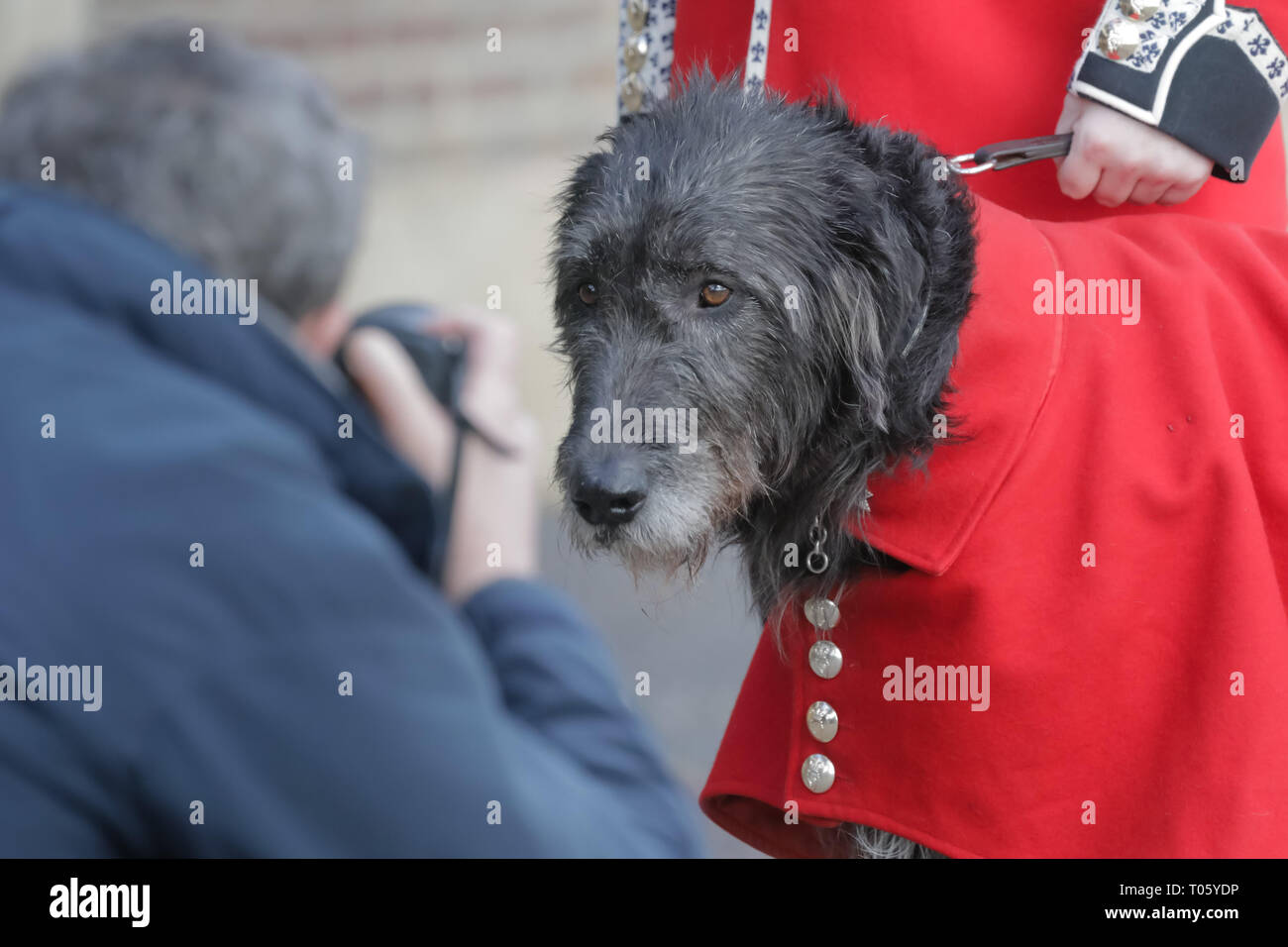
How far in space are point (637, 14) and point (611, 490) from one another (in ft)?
3.73

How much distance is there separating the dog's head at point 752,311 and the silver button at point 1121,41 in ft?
1.05

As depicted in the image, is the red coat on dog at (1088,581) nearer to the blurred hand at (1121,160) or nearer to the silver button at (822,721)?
the silver button at (822,721)

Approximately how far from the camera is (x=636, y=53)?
2680 millimetres

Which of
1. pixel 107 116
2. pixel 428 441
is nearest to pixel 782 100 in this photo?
pixel 428 441


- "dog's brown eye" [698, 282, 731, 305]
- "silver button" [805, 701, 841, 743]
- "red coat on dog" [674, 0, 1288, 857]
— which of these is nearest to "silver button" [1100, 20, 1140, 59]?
"red coat on dog" [674, 0, 1288, 857]

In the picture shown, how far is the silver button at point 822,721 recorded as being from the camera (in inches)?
84.7

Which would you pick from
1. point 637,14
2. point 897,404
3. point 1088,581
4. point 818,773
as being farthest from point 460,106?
point 1088,581

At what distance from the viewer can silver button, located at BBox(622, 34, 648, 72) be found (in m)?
2.68

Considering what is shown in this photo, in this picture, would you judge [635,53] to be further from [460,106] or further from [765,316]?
[460,106]

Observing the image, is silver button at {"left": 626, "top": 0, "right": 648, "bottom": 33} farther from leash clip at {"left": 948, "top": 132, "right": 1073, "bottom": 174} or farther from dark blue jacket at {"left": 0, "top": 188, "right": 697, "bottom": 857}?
dark blue jacket at {"left": 0, "top": 188, "right": 697, "bottom": 857}

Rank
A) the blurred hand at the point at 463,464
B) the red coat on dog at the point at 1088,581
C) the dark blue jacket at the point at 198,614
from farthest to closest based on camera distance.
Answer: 1. the red coat on dog at the point at 1088,581
2. the blurred hand at the point at 463,464
3. the dark blue jacket at the point at 198,614

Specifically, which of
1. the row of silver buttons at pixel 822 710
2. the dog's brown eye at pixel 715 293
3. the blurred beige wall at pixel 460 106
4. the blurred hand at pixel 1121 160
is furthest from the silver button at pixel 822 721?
the blurred beige wall at pixel 460 106

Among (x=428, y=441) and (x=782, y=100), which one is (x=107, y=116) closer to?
(x=428, y=441)

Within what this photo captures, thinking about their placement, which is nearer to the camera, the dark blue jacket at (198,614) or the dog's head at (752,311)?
the dark blue jacket at (198,614)
